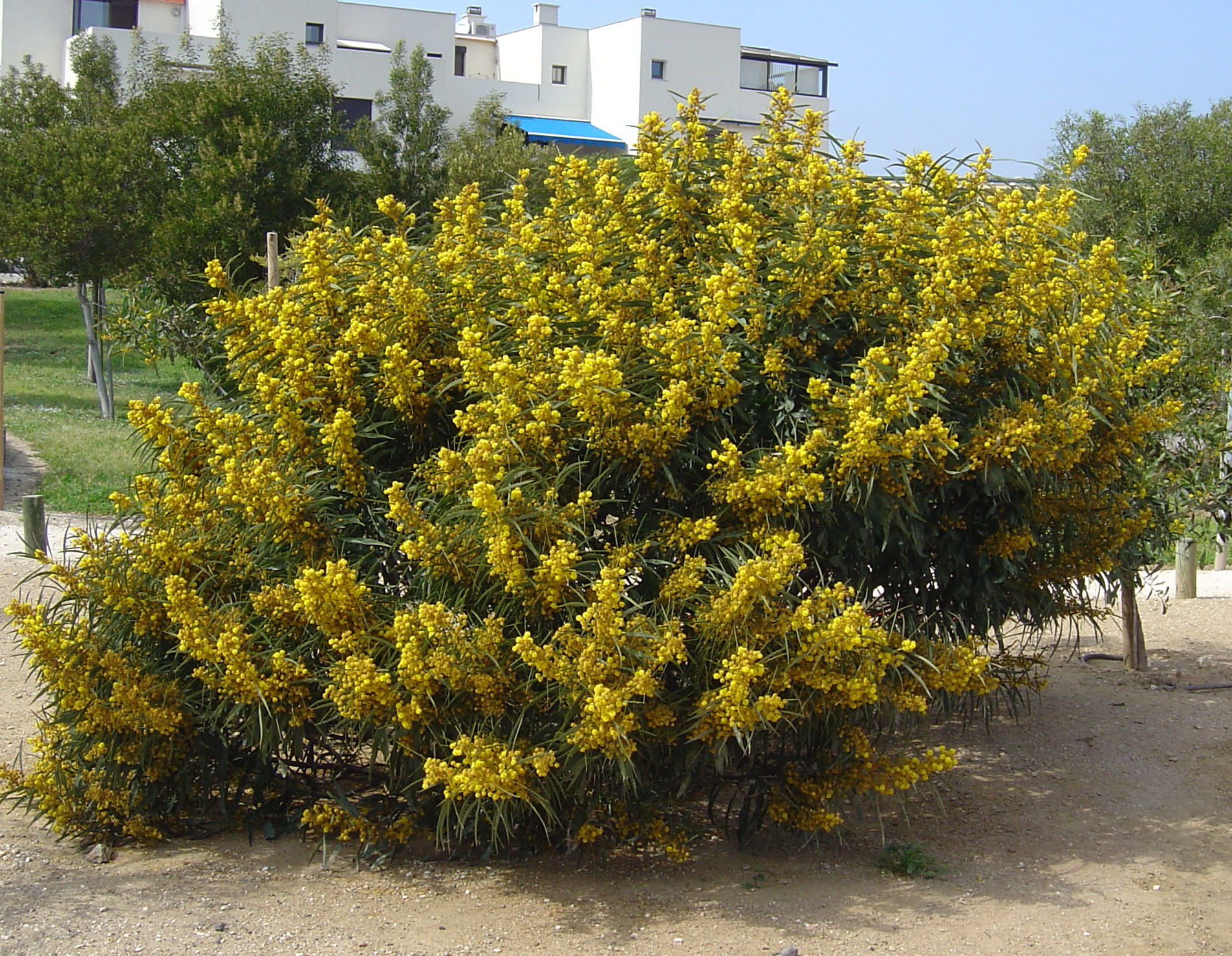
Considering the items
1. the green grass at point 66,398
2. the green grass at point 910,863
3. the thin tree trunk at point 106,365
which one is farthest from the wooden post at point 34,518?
the thin tree trunk at point 106,365

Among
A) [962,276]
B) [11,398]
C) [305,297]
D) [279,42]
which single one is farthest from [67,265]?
[962,276]

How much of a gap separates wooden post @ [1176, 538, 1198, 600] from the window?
4210 centimetres

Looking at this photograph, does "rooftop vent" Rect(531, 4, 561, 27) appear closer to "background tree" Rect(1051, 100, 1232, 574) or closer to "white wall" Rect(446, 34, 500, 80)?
"white wall" Rect(446, 34, 500, 80)

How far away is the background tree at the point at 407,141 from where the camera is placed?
2412 centimetres

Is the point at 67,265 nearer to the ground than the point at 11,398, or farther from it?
farther from it

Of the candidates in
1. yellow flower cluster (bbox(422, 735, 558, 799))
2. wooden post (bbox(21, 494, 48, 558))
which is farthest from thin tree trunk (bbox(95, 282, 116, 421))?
yellow flower cluster (bbox(422, 735, 558, 799))

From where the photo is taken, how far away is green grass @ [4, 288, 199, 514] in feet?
41.7

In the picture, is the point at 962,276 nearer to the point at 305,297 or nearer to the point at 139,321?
the point at 305,297

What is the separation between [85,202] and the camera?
19.6m

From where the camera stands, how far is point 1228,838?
4.53 m

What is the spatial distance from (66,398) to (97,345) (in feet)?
4.93

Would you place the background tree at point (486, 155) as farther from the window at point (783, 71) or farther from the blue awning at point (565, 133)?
the window at point (783, 71)

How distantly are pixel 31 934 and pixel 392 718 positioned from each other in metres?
1.16

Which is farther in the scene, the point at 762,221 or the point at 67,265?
the point at 67,265
